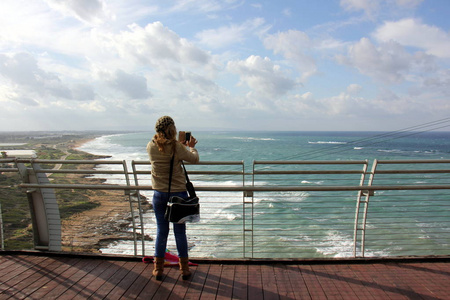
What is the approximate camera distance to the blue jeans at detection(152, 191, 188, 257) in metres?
3.17

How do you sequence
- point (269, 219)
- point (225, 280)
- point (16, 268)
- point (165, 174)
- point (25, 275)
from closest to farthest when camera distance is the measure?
point (165, 174) < point (225, 280) < point (25, 275) < point (16, 268) < point (269, 219)

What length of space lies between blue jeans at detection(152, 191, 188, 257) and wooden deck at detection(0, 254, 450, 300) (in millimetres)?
314

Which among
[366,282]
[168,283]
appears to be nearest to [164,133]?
[168,283]

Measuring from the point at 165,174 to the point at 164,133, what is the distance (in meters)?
0.42

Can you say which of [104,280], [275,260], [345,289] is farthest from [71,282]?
[345,289]

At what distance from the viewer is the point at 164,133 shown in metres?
3.02

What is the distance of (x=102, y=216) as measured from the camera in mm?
16984

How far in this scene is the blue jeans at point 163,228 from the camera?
3.17 metres

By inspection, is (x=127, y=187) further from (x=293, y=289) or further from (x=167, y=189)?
(x=293, y=289)

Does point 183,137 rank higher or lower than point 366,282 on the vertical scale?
higher

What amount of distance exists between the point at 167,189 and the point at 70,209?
19453 mm

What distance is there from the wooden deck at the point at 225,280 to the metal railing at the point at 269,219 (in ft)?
0.87

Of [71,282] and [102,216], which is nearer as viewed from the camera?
[71,282]

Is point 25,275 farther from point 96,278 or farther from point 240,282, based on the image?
point 240,282
